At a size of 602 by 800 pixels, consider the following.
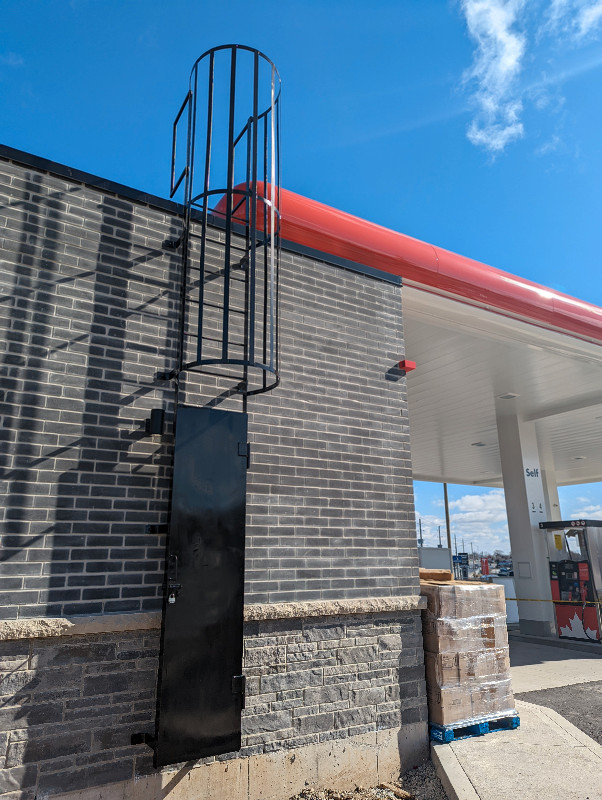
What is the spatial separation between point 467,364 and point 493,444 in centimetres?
755

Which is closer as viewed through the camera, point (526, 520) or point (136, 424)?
point (136, 424)

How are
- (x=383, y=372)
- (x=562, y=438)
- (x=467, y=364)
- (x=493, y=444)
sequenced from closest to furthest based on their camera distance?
(x=383, y=372), (x=467, y=364), (x=562, y=438), (x=493, y=444)

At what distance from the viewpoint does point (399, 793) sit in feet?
15.8

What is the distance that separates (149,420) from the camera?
15.3 feet

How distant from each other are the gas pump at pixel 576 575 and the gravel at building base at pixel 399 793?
28.8ft

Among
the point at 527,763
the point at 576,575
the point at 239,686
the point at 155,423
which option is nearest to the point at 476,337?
the point at 527,763

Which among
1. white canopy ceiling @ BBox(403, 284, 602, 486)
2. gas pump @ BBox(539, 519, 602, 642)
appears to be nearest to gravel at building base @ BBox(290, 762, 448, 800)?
white canopy ceiling @ BBox(403, 284, 602, 486)

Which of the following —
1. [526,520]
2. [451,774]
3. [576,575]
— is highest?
[526,520]

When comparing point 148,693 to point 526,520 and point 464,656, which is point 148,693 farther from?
point 526,520

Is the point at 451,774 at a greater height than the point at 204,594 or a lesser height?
lesser

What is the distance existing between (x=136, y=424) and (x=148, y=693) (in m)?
2.07

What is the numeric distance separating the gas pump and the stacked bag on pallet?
25.5 feet

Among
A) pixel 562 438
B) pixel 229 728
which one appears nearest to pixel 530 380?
pixel 562 438

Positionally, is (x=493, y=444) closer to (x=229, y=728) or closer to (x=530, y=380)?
(x=530, y=380)
